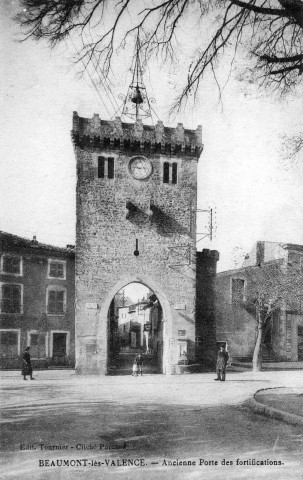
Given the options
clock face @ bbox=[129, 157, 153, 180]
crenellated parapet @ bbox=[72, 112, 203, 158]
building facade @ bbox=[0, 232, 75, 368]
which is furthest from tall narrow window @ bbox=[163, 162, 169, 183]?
building facade @ bbox=[0, 232, 75, 368]

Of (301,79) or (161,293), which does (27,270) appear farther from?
(301,79)

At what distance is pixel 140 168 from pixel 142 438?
1718cm

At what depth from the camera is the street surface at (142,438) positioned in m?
6.18

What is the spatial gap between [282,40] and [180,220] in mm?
15379

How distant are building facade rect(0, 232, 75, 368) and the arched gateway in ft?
19.5

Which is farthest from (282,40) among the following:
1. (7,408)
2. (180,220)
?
(180,220)

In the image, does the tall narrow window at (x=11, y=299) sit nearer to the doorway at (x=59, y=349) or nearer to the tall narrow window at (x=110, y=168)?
the doorway at (x=59, y=349)

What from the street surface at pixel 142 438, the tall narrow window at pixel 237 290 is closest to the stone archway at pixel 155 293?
the street surface at pixel 142 438

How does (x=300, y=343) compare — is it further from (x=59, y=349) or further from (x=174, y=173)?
(x=174, y=173)

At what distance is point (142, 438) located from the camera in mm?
7914

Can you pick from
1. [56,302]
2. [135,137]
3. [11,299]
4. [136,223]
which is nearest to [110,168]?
[135,137]

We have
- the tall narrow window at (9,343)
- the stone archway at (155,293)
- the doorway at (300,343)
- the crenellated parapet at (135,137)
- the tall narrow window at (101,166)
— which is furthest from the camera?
the doorway at (300,343)

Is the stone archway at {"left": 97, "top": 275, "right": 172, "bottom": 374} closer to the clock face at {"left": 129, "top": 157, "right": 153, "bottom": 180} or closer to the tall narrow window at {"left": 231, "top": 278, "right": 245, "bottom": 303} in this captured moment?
the clock face at {"left": 129, "top": 157, "right": 153, "bottom": 180}

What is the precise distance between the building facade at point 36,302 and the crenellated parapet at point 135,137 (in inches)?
311
